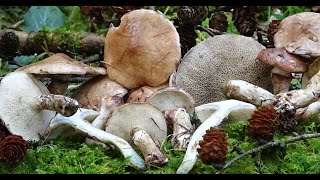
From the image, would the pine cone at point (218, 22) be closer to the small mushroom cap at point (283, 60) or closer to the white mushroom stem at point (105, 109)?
the small mushroom cap at point (283, 60)

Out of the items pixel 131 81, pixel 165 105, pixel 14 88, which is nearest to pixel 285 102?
pixel 165 105

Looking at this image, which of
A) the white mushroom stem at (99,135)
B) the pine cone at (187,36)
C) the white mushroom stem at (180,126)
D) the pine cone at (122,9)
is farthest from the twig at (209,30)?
the white mushroom stem at (99,135)

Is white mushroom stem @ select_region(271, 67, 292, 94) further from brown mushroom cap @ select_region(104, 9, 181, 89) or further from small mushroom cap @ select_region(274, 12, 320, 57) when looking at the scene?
brown mushroom cap @ select_region(104, 9, 181, 89)

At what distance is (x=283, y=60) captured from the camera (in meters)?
1.97

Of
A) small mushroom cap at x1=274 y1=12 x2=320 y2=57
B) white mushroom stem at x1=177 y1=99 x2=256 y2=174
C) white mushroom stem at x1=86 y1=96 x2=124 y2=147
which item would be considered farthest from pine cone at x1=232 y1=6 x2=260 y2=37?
white mushroom stem at x1=86 y1=96 x2=124 y2=147

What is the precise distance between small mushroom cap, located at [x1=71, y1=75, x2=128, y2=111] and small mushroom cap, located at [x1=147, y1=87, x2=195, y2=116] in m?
0.16

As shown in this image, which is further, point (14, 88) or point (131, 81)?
point (131, 81)

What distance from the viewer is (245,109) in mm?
1933

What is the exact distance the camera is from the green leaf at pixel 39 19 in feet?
12.0

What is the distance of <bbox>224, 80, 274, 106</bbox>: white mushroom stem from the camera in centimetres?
196

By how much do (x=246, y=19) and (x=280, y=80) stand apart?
1.78ft
